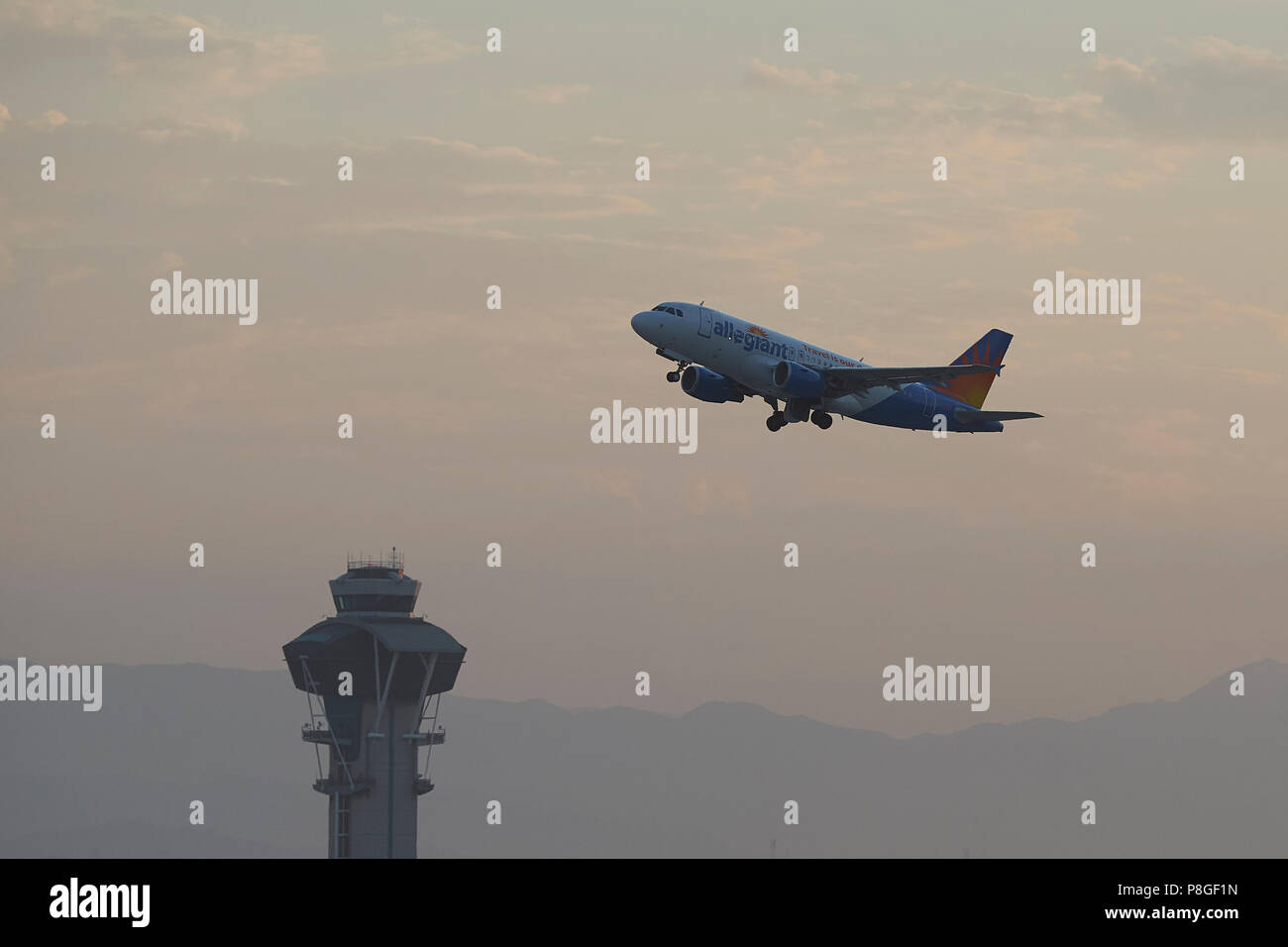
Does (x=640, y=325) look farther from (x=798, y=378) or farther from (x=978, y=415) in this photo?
(x=978, y=415)

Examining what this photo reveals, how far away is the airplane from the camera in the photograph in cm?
11981

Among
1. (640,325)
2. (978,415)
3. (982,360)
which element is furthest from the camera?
(982,360)

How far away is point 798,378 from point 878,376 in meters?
6.70

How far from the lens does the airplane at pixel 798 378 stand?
393 feet

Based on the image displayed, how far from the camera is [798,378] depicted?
124625 millimetres

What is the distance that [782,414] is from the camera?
132 m

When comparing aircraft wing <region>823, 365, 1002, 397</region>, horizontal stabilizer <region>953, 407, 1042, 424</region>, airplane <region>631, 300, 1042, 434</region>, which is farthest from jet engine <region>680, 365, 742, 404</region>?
horizontal stabilizer <region>953, 407, 1042, 424</region>

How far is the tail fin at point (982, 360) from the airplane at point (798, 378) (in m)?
0.18

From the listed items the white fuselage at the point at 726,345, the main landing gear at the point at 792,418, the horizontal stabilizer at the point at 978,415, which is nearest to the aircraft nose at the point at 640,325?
the white fuselage at the point at 726,345

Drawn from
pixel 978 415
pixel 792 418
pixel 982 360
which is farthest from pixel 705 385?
pixel 982 360
